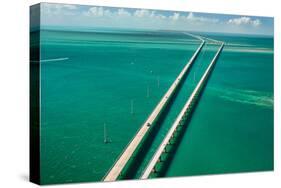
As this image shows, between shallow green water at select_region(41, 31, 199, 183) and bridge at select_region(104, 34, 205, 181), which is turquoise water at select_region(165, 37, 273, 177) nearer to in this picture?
bridge at select_region(104, 34, 205, 181)

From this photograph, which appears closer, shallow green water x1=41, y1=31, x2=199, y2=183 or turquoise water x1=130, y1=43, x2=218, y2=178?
shallow green water x1=41, y1=31, x2=199, y2=183

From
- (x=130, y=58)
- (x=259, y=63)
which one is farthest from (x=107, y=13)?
(x=259, y=63)

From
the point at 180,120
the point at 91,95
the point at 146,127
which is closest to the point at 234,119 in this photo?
the point at 180,120

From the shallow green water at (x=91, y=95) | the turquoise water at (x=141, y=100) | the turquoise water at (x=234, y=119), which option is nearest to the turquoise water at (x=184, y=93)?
the turquoise water at (x=141, y=100)

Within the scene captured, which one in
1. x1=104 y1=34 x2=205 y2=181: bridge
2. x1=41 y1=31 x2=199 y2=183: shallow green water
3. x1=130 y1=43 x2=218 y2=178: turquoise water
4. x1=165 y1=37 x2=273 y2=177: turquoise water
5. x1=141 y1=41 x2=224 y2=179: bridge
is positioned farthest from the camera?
x1=165 y1=37 x2=273 y2=177: turquoise water

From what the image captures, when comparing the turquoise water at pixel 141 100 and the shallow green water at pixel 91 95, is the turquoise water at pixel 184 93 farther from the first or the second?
the shallow green water at pixel 91 95

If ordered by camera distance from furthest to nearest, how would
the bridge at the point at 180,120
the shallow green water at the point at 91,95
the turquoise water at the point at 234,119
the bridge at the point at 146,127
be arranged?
the turquoise water at the point at 234,119 → the bridge at the point at 180,120 → the bridge at the point at 146,127 → the shallow green water at the point at 91,95

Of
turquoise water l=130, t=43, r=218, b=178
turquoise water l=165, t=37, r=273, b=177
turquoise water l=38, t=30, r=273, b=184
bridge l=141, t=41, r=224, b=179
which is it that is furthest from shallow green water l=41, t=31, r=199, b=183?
turquoise water l=165, t=37, r=273, b=177
